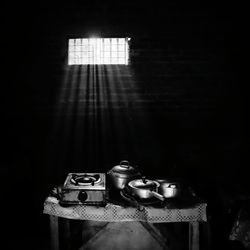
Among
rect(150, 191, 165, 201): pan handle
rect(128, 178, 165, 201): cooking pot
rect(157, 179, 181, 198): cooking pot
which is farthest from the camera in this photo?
rect(157, 179, 181, 198): cooking pot

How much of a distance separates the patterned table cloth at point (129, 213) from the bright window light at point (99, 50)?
3247mm

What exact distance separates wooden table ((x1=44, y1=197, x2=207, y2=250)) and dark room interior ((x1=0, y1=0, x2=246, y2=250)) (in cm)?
192

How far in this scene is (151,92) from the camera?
255 inches

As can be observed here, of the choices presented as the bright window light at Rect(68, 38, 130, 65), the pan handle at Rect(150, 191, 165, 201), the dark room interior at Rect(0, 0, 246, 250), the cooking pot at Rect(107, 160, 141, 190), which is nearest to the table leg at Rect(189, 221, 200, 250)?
the pan handle at Rect(150, 191, 165, 201)

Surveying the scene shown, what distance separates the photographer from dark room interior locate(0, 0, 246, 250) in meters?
6.23

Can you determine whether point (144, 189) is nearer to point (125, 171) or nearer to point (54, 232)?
point (125, 171)

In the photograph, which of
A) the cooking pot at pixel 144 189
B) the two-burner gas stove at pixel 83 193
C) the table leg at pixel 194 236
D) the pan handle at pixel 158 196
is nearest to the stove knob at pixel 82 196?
the two-burner gas stove at pixel 83 193

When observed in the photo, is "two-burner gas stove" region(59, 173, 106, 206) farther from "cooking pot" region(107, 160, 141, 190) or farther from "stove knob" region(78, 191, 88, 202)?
"cooking pot" region(107, 160, 141, 190)

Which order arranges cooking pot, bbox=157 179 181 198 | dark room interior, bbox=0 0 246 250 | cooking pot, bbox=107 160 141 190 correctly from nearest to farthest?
cooking pot, bbox=157 179 181 198, cooking pot, bbox=107 160 141 190, dark room interior, bbox=0 0 246 250

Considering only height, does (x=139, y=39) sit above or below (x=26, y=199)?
above

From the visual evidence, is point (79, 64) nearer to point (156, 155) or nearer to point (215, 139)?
point (156, 155)

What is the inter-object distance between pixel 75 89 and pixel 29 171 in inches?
81.5

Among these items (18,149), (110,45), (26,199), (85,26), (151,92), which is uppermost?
(85,26)

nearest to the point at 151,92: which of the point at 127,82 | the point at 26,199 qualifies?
the point at 127,82
